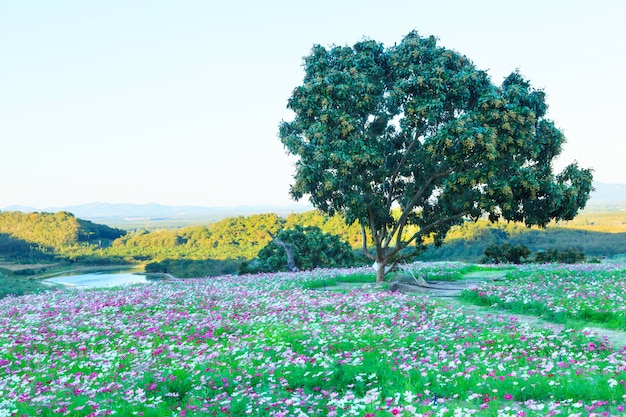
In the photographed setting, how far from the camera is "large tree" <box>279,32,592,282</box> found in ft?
73.1

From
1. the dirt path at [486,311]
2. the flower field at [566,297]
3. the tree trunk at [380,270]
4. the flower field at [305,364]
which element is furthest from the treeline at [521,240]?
the flower field at [305,364]

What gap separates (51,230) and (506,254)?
3856 inches

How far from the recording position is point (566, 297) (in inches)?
738

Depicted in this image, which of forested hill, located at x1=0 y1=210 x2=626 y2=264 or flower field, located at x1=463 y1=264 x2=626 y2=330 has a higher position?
forested hill, located at x1=0 y1=210 x2=626 y2=264

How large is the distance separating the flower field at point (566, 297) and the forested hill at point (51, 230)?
10142 centimetres

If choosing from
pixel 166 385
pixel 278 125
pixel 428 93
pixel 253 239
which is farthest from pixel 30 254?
pixel 166 385

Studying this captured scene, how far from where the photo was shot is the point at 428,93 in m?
23.0

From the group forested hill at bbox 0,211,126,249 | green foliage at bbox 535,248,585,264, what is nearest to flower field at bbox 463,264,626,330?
green foliage at bbox 535,248,585,264

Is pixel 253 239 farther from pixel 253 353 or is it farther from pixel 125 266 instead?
→ pixel 253 353

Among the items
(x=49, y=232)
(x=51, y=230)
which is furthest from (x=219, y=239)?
(x=51, y=230)

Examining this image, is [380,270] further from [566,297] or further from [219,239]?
[219,239]

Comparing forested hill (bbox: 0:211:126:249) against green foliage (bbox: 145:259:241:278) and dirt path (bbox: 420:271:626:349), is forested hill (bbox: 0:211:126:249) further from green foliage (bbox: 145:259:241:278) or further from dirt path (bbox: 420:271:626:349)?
dirt path (bbox: 420:271:626:349)

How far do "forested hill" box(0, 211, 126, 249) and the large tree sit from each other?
96355 millimetres

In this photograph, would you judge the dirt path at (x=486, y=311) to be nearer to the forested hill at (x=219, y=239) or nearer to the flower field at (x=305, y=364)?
the flower field at (x=305, y=364)
